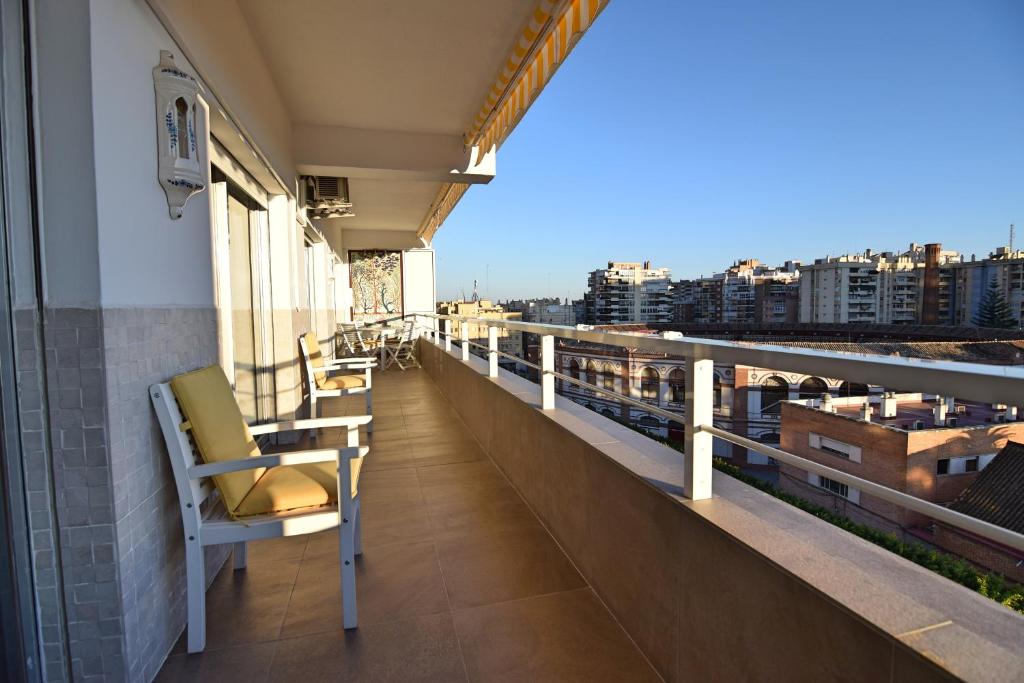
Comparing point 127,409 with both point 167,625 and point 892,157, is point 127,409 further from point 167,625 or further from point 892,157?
point 892,157

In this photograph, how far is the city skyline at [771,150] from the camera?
2978cm

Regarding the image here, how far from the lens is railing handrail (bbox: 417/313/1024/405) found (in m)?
0.71

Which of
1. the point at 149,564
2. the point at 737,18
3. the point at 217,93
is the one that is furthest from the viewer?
the point at 737,18

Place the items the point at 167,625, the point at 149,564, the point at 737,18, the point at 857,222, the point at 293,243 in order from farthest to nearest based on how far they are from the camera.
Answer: the point at 857,222, the point at 737,18, the point at 293,243, the point at 167,625, the point at 149,564

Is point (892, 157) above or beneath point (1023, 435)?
above

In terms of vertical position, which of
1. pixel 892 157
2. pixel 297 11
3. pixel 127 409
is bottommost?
pixel 127 409

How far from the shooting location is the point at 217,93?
8.12 ft

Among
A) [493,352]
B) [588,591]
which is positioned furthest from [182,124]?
[493,352]

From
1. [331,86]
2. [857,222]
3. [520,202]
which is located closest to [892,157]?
[857,222]

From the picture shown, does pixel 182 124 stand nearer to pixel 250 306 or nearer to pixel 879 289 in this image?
pixel 250 306

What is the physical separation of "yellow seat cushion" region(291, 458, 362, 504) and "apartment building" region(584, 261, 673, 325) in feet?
138

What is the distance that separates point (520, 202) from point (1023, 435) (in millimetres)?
34095

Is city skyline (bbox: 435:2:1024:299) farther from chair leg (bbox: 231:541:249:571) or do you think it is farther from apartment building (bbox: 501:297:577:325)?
chair leg (bbox: 231:541:249:571)

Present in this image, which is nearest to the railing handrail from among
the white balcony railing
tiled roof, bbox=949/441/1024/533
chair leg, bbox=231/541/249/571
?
the white balcony railing
